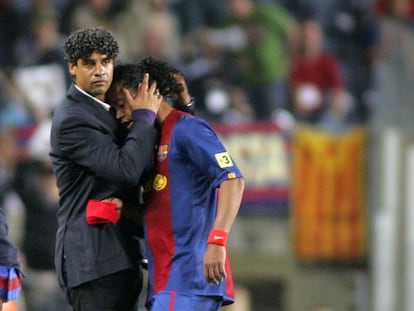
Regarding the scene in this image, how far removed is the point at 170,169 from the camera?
15.6 ft

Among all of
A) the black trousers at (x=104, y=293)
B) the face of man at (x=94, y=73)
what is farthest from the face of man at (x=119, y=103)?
the black trousers at (x=104, y=293)

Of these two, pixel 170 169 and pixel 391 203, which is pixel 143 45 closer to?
pixel 391 203

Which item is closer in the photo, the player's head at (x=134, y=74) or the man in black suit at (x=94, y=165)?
the man in black suit at (x=94, y=165)

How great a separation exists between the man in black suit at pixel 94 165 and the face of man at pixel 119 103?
4cm

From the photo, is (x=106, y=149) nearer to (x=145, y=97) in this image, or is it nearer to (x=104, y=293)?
(x=145, y=97)

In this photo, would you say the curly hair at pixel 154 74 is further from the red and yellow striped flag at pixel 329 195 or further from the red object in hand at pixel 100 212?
the red and yellow striped flag at pixel 329 195

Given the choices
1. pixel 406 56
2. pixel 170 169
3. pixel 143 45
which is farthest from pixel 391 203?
pixel 170 169

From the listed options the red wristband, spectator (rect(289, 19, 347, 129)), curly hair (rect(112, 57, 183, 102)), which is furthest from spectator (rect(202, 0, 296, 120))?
the red wristband

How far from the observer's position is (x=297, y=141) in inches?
449

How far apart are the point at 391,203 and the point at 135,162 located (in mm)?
7153

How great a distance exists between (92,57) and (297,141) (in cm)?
Result: 692

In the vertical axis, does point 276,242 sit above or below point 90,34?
below

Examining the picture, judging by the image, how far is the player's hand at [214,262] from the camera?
14.9 ft

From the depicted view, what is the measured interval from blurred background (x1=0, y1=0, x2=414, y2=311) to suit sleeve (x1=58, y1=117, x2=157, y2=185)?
654cm
